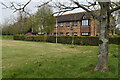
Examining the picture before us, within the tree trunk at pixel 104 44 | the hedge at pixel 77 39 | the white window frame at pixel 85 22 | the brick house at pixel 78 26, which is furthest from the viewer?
the white window frame at pixel 85 22

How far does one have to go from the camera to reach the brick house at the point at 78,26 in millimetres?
36403

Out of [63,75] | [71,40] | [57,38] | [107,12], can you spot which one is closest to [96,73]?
[63,75]

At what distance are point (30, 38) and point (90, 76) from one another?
114 feet

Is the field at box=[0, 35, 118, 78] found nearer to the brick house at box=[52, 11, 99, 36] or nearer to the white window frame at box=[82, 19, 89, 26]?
the brick house at box=[52, 11, 99, 36]

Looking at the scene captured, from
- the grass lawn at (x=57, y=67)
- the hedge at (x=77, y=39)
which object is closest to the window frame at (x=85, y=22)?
the hedge at (x=77, y=39)

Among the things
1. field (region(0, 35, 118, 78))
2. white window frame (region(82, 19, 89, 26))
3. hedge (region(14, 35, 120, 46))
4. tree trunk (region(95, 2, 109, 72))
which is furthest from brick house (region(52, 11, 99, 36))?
tree trunk (region(95, 2, 109, 72))

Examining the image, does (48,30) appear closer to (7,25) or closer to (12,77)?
(7,25)

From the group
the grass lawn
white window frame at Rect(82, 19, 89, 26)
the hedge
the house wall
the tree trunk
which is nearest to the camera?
the grass lawn

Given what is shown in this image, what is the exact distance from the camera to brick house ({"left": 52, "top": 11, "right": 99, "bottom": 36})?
119ft

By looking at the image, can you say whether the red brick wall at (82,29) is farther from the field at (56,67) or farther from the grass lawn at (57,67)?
the grass lawn at (57,67)

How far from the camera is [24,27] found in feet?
154

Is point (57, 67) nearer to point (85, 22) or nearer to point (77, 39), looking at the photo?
point (77, 39)

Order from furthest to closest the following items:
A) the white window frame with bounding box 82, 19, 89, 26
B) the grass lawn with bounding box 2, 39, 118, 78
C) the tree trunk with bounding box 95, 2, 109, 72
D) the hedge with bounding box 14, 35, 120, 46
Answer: the white window frame with bounding box 82, 19, 89, 26
the hedge with bounding box 14, 35, 120, 46
the tree trunk with bounding box 95, 2, 109, 72
the grass lawn with bounding box 2, 39, 118, 78

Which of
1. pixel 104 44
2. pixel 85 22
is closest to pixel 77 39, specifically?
pixel 85 22
